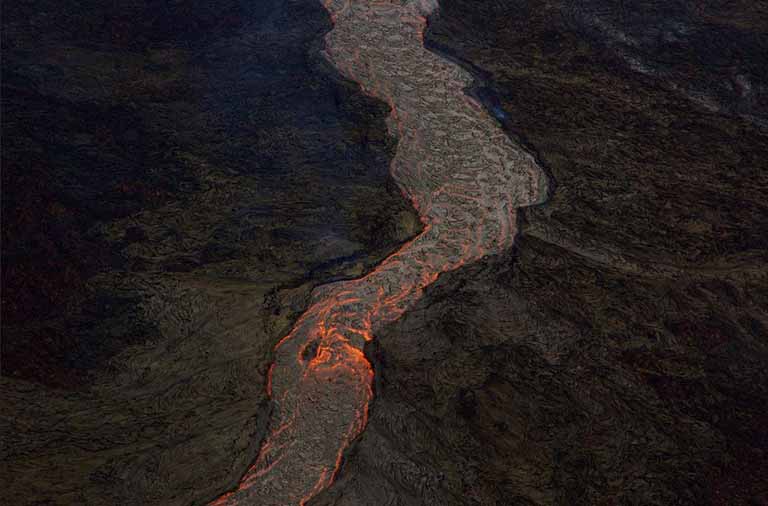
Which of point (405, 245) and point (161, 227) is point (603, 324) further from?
point (161, 227)

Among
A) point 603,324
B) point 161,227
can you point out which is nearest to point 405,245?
point 603,324

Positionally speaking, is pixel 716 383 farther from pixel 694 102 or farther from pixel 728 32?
pixel 728 32

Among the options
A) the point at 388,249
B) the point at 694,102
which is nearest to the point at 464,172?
the point at 388,249

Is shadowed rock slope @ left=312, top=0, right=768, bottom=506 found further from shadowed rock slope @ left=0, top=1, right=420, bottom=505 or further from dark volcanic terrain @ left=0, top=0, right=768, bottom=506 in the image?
shadowed rock slope @ left=0, top=1, right=420, bottom=505

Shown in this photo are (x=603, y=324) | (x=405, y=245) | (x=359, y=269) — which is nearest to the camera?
(x=603, y=324)

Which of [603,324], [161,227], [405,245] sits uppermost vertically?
[603,324]

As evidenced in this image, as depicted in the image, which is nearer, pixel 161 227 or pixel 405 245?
pixel 161 227

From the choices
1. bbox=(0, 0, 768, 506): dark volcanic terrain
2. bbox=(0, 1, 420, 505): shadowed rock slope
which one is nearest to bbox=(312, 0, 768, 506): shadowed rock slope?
bbox=(0, 0, 768, 506): dark volcanic terrain
